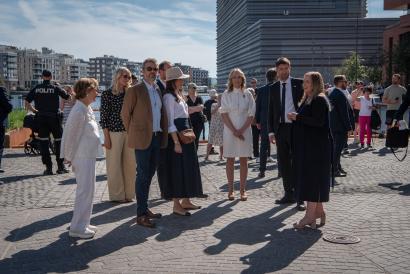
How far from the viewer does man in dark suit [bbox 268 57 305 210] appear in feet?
25.7

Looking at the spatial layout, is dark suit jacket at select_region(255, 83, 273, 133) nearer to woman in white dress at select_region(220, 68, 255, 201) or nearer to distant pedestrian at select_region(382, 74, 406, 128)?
woman in white dress at select_region(220, 68, 255, 201)

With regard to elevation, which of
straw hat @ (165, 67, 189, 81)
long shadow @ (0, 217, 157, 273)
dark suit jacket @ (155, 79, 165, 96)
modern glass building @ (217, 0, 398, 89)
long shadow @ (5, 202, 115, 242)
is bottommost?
long shadow @ (0, 217, 157, 273)

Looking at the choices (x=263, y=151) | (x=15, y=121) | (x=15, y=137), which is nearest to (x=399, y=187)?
(x=263, y=151)

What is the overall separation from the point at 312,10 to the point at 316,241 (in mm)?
152886

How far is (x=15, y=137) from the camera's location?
17.7 m

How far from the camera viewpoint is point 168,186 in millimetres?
7227

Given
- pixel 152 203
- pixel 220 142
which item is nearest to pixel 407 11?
pixel 220 142

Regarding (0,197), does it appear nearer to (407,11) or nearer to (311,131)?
(311,131)

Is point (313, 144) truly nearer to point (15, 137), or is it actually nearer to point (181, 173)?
point (181, 173)

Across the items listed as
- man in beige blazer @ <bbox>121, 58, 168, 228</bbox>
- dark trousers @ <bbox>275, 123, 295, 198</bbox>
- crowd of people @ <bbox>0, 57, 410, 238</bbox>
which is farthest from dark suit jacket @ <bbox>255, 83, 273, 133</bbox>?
man in beige blazer @ <bbox>121, 58, 168, 228</bbox>

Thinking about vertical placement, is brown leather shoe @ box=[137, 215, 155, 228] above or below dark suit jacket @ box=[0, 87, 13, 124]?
below

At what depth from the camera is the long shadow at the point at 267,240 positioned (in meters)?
5.16

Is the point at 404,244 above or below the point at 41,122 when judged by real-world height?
below

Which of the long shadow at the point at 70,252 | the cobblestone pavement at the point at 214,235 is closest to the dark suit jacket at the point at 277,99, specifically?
the cobblestone pavement at the point at 214,235
